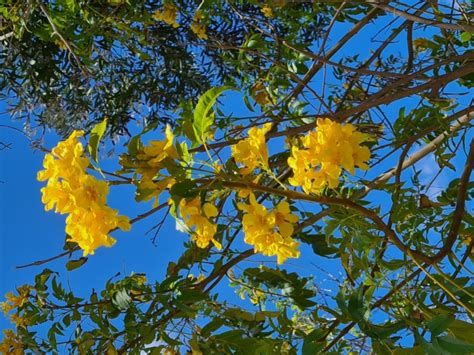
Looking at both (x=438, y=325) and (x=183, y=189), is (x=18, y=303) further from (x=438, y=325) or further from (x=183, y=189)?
(x=438, y=325)

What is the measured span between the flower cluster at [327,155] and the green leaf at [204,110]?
117 mm

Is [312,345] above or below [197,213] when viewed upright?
below

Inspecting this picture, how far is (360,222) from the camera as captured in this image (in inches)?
35.7

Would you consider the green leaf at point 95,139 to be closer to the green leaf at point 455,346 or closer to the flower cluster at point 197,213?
the flower cluster at point 197,213

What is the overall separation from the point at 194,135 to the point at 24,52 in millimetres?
2850

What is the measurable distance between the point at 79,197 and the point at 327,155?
12.2 inches

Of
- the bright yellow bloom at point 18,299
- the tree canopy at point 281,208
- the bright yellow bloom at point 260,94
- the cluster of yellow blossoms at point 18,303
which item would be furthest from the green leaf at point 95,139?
the bright yellow bloom at point 260,94

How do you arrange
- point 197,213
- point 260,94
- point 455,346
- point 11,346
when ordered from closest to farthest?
point 455,346
point 197,213
point 11,346
point 260,94

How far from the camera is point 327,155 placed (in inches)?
28.3

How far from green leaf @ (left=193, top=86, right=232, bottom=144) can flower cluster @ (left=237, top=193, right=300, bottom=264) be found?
115mm

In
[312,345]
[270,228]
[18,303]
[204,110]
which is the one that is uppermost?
[18,303]

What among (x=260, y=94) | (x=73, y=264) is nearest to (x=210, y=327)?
(x=73, y=264)

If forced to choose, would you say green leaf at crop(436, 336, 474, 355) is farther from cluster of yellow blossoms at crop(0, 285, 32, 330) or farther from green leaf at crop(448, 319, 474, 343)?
cluster of yellow blossoms at crop(0, 285, 32, 330)

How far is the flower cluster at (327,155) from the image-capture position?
28.3 inches
